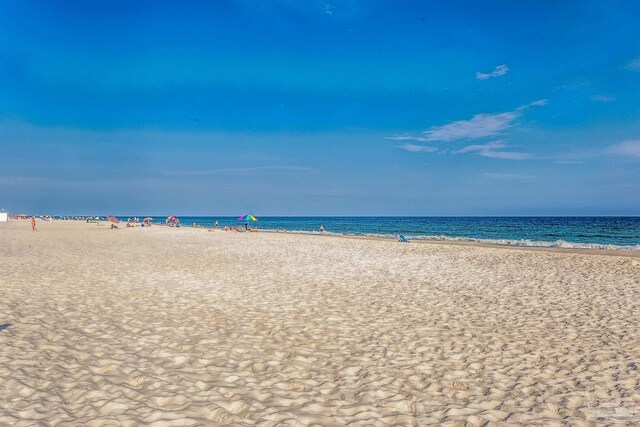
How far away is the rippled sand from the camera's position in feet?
16.7

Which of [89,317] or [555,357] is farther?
[89,317]

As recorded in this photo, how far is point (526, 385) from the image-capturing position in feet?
19.6

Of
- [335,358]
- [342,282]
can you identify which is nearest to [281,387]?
[335,358]

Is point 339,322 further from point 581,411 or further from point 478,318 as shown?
point 581,411

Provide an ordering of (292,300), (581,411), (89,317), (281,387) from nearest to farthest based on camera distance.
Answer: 1. (581,411)
2. (281,387)
3. (89,317)
4. (292,300)

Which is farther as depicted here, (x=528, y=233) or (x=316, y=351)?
(x=528, y=233)

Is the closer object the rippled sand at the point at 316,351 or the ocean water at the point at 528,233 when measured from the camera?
the rippled sand at the point at 316,351

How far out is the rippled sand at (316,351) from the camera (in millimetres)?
5078

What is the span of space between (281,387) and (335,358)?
1.54m

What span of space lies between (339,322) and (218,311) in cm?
335

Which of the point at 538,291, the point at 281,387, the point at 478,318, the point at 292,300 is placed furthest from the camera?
the point at 538,291

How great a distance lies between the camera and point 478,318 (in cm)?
992

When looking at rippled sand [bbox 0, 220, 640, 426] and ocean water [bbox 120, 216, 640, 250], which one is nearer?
rippled sand [bbox 0, 220, 640, 426]

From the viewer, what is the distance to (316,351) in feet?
24.3
